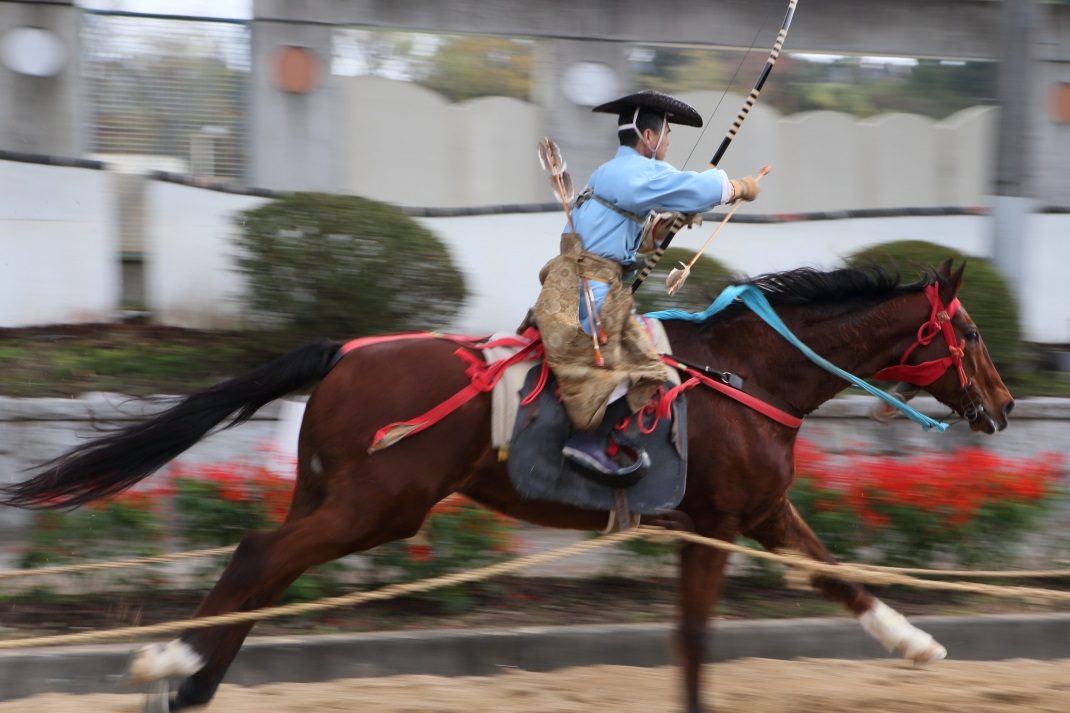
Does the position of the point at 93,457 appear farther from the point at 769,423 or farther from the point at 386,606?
the point at 769,423

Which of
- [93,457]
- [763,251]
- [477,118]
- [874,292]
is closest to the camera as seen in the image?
[93,457]

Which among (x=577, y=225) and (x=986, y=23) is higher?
(x=986, y=23)

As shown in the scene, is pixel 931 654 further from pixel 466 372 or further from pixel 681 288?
pixel 681 288

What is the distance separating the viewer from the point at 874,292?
494 centimetres

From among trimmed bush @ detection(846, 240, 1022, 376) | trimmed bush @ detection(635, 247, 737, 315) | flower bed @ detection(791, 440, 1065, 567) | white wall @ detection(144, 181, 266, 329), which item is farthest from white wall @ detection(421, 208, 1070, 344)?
flower bed @ detection(791, 440, 1065, 567)

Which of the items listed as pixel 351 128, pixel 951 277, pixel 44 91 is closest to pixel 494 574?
pixel 951 277

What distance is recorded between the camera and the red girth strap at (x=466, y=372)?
4219 mm

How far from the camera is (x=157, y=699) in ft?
13.6

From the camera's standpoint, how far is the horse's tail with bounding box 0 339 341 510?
14.6 ft

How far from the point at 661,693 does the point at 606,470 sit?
1145 mm

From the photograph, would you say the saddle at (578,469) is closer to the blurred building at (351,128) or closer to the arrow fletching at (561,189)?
the arrow fletching at (561,189)

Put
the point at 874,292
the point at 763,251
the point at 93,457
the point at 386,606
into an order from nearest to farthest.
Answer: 1. the point at 93,457
2. the point at 874,292
3. the point at 386,606
4. the point at 763,251

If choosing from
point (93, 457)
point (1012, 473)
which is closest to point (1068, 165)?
point (1012, 473)

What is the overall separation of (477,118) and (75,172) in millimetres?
4026
